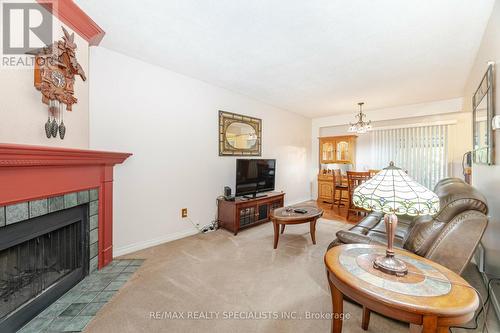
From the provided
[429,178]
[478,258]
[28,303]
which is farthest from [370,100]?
[28,303]

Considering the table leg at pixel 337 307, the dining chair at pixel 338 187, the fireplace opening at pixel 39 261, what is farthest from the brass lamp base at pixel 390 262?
the dining chair at pixel 338 187

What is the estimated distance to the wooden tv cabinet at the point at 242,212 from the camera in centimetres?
312

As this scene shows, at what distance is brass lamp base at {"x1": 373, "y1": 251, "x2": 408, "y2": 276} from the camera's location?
42.3 inches

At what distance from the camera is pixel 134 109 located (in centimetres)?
249

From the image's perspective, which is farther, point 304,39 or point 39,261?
point 304,39

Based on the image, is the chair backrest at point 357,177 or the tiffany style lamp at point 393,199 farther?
the chair backrest at point 357,177

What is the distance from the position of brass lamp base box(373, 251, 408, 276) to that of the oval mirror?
2.83 metres

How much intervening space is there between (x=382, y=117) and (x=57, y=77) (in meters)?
5.60

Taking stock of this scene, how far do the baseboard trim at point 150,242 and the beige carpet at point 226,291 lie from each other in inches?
3.3

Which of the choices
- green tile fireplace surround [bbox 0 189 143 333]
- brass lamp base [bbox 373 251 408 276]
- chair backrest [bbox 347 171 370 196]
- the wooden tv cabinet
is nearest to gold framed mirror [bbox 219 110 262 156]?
the wooden tv cabinet

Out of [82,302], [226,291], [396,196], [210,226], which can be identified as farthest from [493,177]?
[82,302]

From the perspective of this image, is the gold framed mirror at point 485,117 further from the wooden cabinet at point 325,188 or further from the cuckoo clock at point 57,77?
the cuckoo clock at point 57,77

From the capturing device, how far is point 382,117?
4754 mm

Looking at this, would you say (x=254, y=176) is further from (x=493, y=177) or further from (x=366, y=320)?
(x=493, y=177)
